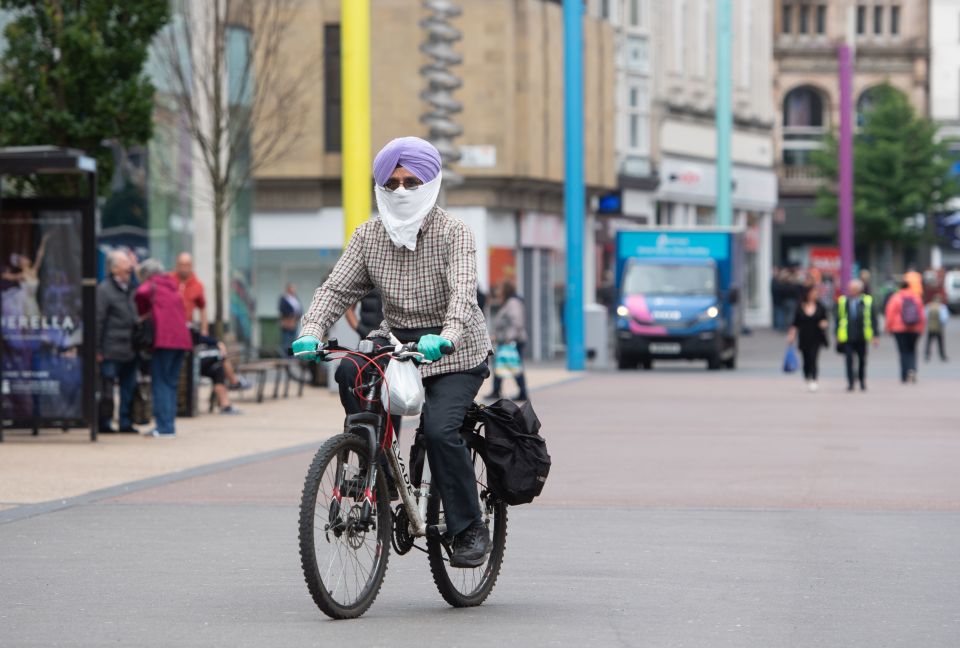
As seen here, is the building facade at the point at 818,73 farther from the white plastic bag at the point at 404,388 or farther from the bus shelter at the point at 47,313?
the white plastic bag at the point at 404,388

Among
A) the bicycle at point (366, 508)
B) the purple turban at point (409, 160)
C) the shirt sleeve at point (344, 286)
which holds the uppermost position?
the purple turban at point (409, 160)

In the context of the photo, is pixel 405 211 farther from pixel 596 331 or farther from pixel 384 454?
pixel 596 331

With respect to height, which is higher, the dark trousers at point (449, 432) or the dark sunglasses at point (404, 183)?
the dark sunglasses at point (404, 183)

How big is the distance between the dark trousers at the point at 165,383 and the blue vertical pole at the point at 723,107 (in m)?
28.4

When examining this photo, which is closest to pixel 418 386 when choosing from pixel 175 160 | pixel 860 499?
pixel 860 499

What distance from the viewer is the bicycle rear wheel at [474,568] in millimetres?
8008

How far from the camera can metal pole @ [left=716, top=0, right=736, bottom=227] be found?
45594 millimetres

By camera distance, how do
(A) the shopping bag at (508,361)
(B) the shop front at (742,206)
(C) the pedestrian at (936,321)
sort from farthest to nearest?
(B) the shop front at (742,206) < (C) the pedestrian at (936,321) < (A) the shopping bag at (508,361)

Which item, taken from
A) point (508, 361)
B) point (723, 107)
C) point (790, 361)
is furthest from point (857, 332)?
point (723, 107)

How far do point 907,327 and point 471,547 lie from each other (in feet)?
78.1

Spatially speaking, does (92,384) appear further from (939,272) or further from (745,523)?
(939,272)

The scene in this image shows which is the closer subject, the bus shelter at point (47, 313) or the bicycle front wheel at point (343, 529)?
the bicycle front wheel at point (343, 529)

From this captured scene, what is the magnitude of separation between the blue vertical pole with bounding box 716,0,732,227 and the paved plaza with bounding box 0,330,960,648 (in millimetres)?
26156

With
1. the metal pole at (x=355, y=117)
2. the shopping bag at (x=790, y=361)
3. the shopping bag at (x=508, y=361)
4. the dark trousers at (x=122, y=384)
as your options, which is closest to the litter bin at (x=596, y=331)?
the shopping bag at (x=790, y=361)
